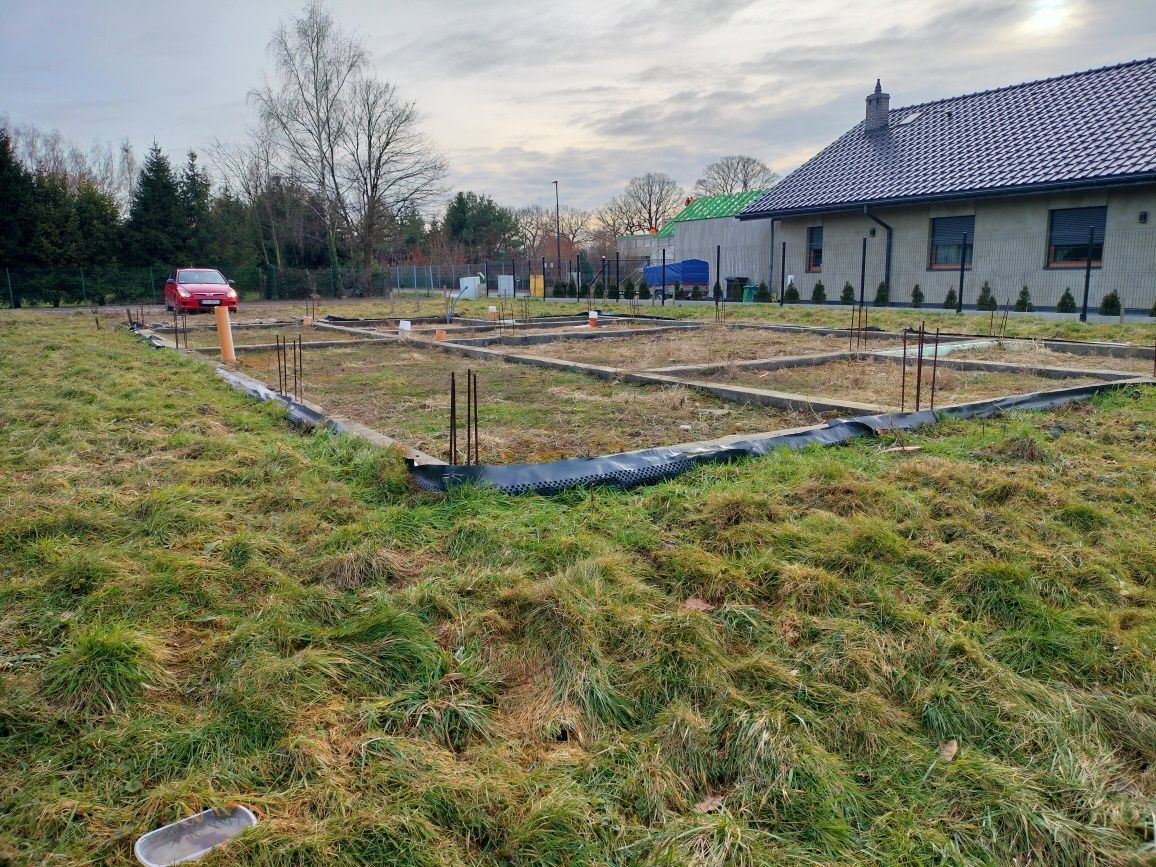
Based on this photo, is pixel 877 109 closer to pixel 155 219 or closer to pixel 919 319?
pixel 919 319

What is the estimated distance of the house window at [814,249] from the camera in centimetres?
2669

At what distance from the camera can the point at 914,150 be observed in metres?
24.8

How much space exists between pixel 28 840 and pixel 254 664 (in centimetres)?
80

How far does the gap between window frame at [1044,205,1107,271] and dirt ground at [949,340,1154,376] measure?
9.97m

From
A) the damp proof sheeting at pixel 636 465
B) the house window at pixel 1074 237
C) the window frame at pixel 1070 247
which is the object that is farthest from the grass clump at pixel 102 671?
the house window at pixel 1074 237

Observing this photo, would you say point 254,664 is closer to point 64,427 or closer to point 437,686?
point 437,686

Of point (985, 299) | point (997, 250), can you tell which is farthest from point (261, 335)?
point (997, 250)

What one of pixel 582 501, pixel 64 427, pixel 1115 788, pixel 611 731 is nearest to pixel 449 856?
pixel 611 731

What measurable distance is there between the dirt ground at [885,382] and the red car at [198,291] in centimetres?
1783

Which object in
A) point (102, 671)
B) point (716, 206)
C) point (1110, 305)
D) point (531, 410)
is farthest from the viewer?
point (716, 206)

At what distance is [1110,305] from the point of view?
1812 cm

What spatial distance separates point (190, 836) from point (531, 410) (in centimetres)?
551

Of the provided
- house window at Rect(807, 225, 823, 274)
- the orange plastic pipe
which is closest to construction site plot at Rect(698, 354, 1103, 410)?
the orange plastic pipe

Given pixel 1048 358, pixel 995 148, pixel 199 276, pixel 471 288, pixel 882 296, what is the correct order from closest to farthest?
pixel 1048 358 → pixel 995 148 → pixel 882 296 → pixel 199 276 → pixel 471 288
